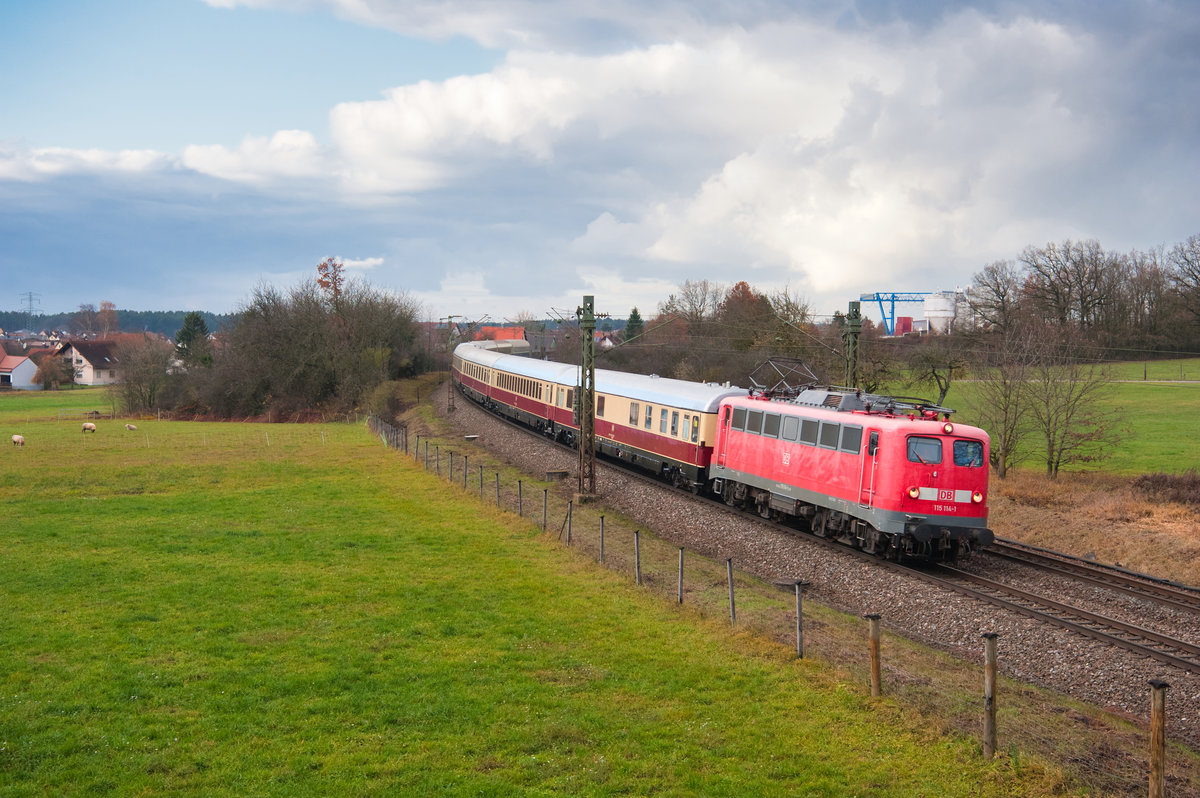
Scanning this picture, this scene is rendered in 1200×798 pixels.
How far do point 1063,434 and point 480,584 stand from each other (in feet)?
81.2

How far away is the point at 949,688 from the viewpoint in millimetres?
11039

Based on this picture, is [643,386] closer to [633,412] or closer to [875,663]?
[633,412]

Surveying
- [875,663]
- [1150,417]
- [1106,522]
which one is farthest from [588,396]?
[1150,417]

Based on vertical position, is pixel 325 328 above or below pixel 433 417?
above

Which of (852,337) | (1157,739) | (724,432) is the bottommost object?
(1157,739)

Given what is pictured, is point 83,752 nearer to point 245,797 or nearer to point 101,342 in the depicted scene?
point 245,797

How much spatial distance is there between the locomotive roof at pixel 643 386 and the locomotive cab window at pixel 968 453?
8928 mm

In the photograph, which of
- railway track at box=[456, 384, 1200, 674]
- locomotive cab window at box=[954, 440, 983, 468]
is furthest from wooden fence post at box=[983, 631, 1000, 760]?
locomotive cab window at box=[954, 440, 983, 468]

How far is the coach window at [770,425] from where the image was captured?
72.3ft

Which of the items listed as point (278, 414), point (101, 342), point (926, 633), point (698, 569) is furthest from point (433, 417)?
point (101, 342)

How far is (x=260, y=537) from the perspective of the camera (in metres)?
20.5

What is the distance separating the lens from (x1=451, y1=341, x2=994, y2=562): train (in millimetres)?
17531

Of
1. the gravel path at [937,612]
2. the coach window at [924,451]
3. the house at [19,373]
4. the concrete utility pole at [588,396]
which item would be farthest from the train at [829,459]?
the house at [19,373]

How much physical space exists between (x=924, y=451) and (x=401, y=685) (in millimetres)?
11776
